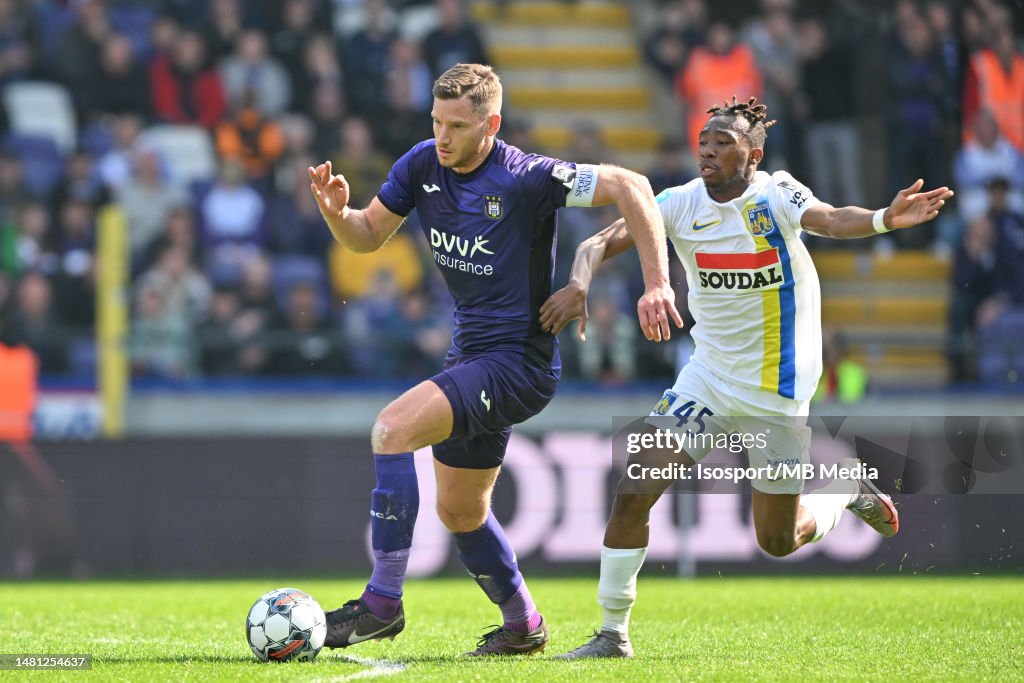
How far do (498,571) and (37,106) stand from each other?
1125 cm

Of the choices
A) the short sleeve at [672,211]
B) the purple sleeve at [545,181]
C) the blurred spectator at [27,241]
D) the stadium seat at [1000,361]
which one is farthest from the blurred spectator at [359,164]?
the purple sleeve at [545,181]

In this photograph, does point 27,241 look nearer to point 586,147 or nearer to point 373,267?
point 373,267

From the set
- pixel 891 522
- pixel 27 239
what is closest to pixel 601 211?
pixel 27 239

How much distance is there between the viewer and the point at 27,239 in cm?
1431

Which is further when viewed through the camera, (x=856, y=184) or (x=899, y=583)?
(x=856, y=184)

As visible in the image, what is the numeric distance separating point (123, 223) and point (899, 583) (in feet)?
24.2

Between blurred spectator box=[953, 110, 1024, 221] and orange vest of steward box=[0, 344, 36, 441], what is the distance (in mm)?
9705

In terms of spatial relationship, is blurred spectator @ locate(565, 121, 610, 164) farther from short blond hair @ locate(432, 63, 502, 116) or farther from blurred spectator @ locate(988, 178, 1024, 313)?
short blond hair @ locate(432, 63, 502, 116)

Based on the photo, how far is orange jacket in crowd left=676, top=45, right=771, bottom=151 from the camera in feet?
53.4

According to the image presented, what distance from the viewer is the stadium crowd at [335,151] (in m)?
13.9

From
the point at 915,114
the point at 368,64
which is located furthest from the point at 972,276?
the point at 368,64

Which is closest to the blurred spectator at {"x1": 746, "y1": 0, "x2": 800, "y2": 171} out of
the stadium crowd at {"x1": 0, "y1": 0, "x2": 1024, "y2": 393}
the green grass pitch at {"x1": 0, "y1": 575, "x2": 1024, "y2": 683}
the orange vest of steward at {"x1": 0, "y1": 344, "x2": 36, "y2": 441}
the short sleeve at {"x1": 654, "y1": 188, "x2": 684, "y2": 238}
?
the stadium crowd at {"x1": 0, "y1": 0, "x2": 1024, "y2": 393}

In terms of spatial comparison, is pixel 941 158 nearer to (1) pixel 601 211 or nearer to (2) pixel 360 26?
(1) pixel 601 211

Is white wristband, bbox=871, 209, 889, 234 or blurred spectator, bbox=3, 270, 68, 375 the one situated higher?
white wristband, bbox=871, 209, 889, 234
